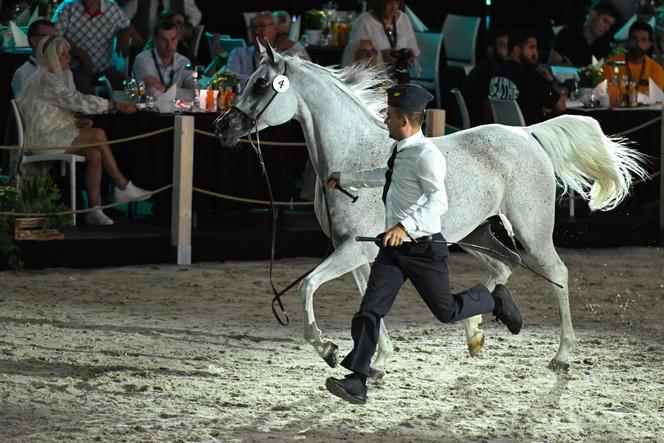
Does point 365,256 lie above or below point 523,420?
above

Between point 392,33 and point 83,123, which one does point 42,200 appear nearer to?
point 83,123

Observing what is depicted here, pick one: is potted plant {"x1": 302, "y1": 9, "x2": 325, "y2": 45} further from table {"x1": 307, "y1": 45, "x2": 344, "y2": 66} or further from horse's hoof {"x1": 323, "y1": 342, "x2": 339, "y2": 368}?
horse's hoof {"x1": 323, "y1": 342, "x2": 339, "y2": 368}

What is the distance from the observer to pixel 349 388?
238 inches

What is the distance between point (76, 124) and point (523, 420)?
6.20 meters

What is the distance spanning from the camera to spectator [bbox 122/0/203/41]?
14797mm

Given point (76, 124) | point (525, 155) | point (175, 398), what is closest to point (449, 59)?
point (76, 124)

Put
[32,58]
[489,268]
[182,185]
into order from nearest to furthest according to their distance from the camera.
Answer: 1. [489,268]
2. [182,185]
3. [32,58]

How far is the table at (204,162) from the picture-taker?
11.2m

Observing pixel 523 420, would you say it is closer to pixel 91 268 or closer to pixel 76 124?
pixel 91 268

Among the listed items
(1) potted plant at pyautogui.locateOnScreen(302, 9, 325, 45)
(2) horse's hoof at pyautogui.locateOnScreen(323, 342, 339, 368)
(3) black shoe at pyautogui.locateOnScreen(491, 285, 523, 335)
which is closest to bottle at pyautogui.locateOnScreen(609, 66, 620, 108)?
(1) potted plant at pyautogui.locateOnScreen(302, 9, 325, 45)

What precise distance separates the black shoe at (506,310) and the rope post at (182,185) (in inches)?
168

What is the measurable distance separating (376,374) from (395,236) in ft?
4.08

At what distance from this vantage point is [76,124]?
11234 mm

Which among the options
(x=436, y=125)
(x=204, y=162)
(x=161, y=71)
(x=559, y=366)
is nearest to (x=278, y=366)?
(x=559, y=366)
